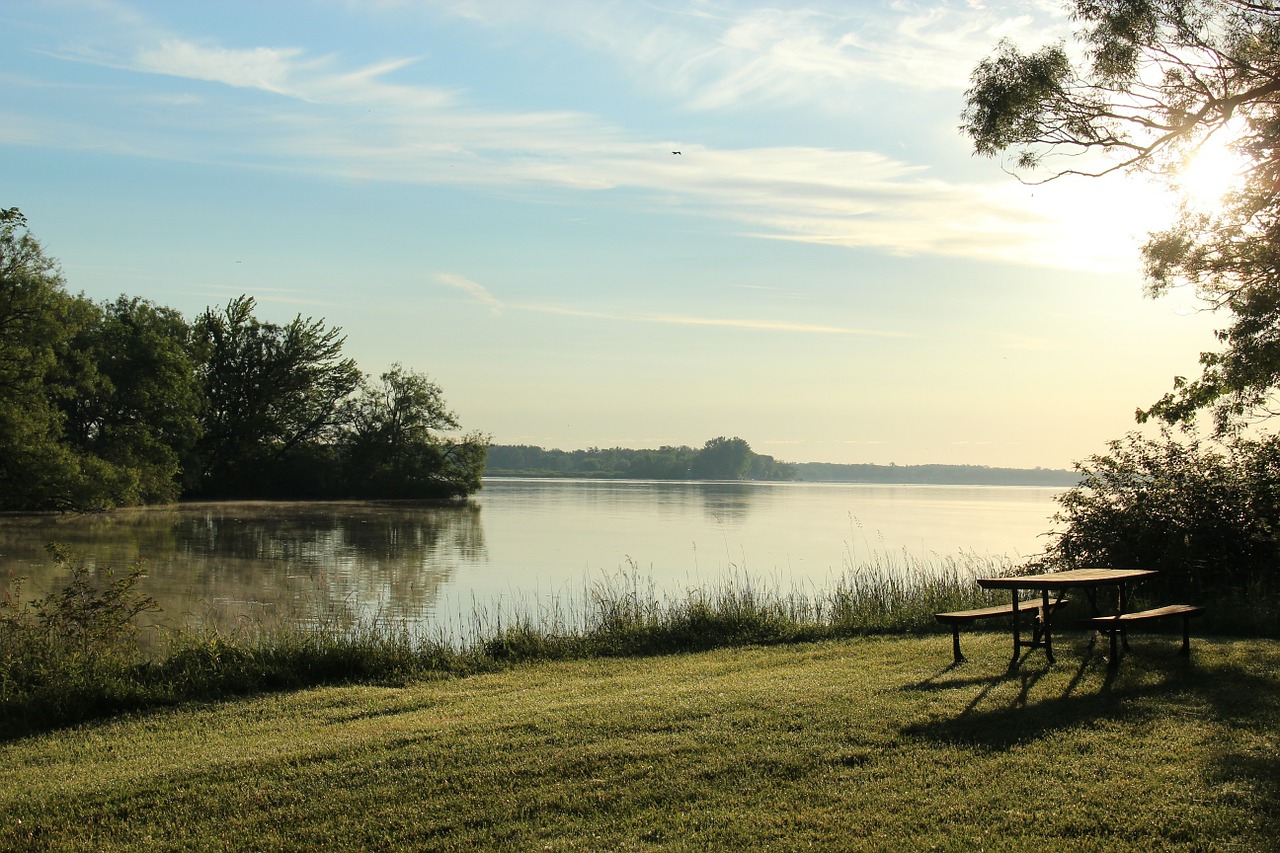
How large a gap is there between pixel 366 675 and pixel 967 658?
5716 millimetres

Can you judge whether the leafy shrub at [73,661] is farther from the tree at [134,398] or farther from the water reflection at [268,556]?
the tree at [134,398]

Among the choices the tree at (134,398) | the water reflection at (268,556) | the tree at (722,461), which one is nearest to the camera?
the water reflection at (268,556)

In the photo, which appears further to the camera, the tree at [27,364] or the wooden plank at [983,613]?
the tree at [27,364]

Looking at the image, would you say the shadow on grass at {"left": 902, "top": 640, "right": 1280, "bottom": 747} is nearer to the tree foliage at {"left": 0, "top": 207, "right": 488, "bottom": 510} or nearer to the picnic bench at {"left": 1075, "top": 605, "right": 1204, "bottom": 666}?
the picnic bench at {"left": 1075, "top": 605, "right": 1204, "bottom": 666}

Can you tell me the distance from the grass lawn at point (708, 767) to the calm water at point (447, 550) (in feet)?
22.3

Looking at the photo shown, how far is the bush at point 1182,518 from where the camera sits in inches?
512

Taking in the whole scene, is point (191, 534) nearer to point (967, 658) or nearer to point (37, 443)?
point (37, 443)

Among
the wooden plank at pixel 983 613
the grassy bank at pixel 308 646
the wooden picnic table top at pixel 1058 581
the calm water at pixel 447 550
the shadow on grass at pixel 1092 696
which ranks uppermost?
the wooden picnic table top at pixel 1058 581

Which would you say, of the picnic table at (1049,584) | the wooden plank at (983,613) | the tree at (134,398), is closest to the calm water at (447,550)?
the tree at (134,398)

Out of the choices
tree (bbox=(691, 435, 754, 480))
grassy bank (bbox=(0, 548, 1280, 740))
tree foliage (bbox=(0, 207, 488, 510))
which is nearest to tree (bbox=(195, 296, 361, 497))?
tree foliage (bbox=(0, 207, 488, 510))

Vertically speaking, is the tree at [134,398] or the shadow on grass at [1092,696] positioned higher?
the tree at [134,398]

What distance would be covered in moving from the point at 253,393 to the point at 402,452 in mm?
9540

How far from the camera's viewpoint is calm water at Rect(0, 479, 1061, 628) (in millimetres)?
18016

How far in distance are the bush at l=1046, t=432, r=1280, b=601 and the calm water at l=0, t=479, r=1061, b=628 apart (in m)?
5.92
